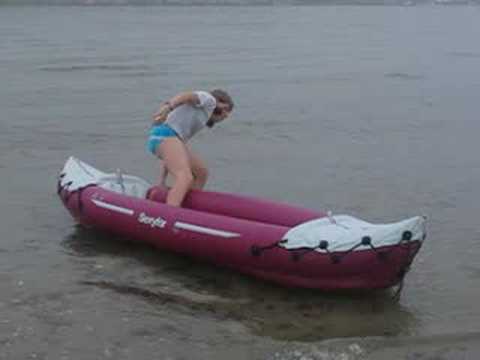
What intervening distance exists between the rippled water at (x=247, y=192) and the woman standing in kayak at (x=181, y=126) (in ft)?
2.60

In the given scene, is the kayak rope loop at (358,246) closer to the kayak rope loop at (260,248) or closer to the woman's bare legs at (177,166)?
the kayak rope loop at (260,248)

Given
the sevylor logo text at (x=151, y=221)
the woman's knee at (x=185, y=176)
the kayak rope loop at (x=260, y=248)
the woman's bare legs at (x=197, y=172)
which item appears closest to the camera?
the kayak rope loop at (x=260, y=248)

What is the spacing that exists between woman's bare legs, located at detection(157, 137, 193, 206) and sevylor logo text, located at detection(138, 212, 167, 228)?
1.25 feet

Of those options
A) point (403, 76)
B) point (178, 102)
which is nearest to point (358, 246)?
point (178, 102)

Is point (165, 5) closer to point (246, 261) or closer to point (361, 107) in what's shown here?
point (361, 107)

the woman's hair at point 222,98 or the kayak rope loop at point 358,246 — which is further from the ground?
the woman's hair at point 222,98

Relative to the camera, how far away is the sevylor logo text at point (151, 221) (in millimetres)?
8695

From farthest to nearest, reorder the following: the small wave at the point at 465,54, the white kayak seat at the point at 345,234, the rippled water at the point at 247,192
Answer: the small wave at the point at 465,54 < the white kayak seat at the point at 345,234 < the rippled water at the point at 247,192

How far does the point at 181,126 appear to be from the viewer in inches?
376

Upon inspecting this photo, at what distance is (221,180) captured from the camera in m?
12.7

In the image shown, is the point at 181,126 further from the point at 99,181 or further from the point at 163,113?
the point at 99,181

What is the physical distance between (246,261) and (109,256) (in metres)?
1.63

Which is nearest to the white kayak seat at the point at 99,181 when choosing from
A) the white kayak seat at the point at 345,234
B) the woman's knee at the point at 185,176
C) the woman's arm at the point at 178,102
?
the woman's knee at the point at 185,176

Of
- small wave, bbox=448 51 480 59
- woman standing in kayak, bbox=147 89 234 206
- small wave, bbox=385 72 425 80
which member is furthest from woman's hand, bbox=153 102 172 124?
small wave, bbox=448 51 480 59
